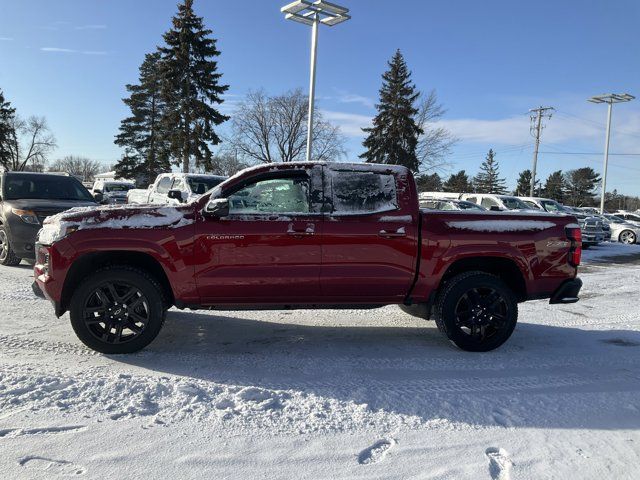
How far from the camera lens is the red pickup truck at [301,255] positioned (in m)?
4.64

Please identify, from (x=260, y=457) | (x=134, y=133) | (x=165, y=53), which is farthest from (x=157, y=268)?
(x=134, y=133)

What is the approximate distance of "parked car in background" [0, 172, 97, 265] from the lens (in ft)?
29.8

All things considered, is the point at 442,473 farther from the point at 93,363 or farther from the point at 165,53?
the point at 165,53

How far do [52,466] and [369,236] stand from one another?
10.2 feet

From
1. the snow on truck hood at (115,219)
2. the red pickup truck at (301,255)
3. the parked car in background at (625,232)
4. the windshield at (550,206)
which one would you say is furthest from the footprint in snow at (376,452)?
the parked car in background at (625,232)

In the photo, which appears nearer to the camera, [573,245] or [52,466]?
[52,466]

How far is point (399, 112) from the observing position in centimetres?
4478

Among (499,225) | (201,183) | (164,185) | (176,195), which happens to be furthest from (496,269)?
(164,185)

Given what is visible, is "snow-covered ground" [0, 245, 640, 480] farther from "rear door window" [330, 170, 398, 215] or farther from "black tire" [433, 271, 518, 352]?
"rear door window" [330, 170, 398, 215]

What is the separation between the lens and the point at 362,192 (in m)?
5.04

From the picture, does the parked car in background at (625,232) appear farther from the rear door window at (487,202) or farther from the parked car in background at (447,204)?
the parked car in background at (447,204)

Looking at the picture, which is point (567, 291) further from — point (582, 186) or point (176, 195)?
point (582, 186)

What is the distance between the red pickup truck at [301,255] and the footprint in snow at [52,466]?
184 centimetres

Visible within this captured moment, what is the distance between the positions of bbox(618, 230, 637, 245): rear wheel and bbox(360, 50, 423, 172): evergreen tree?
21718mm
